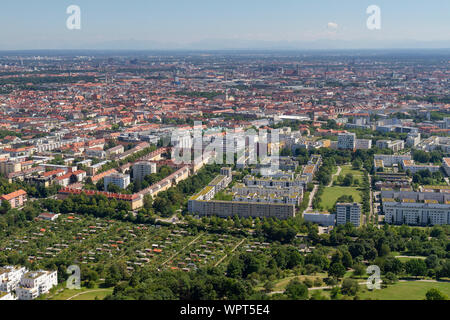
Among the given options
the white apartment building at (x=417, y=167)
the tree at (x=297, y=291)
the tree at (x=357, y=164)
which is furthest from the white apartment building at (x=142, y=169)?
the tree at (x=297, y=291)

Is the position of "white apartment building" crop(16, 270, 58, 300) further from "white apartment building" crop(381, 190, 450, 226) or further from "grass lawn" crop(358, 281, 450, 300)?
"white apartment building" crop(381, 190, 450, 226)

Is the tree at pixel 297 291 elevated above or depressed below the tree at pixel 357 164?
below

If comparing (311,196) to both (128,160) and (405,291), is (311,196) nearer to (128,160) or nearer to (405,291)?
(405,291)

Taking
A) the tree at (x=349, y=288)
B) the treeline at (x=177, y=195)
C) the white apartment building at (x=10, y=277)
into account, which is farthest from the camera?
the treeline at (x=177, y=195)

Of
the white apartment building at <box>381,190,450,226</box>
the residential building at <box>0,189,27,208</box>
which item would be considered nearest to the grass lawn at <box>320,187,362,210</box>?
the white apartment building at <box>381,190,450,226</box>

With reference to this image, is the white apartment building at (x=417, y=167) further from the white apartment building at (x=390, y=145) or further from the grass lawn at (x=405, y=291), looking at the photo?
the grass lawn at (x=405, y=291)

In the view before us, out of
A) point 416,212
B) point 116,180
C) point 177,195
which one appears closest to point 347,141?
point 416,212
